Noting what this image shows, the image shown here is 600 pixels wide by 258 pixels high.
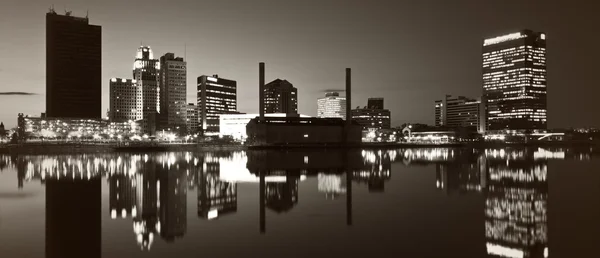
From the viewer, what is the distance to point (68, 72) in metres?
195

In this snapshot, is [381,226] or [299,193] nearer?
[381,226]

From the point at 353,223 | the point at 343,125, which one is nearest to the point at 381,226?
the point at 353,223

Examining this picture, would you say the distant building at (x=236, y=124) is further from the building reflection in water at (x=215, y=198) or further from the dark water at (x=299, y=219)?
the dark water at (x=299, y=219)

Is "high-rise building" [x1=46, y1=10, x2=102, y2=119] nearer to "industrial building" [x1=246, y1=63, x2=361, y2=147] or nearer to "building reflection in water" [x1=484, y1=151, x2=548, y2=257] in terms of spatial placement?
"industrial building" [x1=246, y1=63, x2=361, y2=147]

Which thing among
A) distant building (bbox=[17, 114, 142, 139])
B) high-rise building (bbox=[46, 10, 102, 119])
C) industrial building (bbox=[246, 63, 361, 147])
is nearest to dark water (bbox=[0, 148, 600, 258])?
industrial building (bbox=[246, 63, 361, 147])

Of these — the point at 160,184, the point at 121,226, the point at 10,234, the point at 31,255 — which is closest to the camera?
the point at 31,255

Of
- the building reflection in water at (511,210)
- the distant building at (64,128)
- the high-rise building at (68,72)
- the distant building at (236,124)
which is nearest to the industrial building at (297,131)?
the distant building at (236,124)

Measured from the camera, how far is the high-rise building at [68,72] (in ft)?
627

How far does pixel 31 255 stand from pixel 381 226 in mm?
11946

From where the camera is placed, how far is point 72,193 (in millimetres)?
27844

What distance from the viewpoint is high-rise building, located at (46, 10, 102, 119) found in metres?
191

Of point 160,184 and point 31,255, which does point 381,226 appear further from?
point 160,184

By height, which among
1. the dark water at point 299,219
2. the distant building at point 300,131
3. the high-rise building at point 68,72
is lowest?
the dark water at point 299,219

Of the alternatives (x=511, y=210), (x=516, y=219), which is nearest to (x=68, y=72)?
(x=511, y=210)
